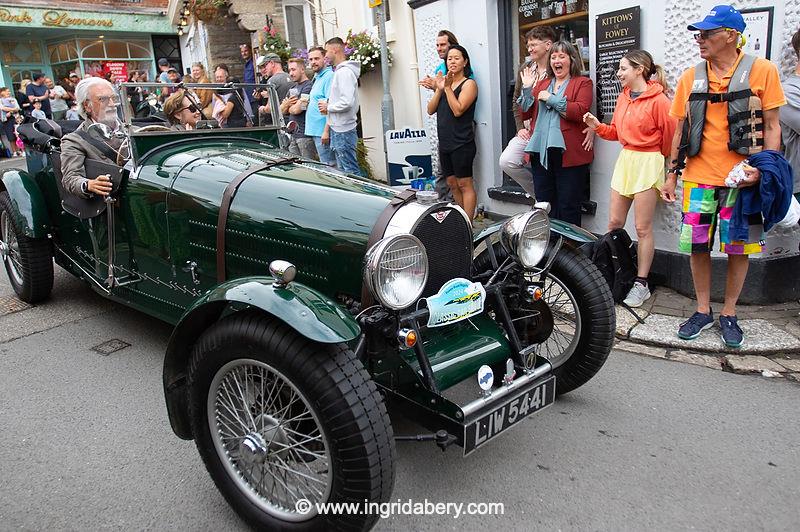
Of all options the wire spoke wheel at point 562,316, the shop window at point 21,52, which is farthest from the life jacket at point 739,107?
the shop window at point 21,52

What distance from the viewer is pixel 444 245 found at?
2.67 metres

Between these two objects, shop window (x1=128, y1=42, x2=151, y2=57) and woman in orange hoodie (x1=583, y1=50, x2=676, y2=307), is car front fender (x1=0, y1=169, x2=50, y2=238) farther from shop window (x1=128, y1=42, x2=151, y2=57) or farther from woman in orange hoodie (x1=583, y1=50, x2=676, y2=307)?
shop window (x1=128, y1=42, x2=151, y2=57)

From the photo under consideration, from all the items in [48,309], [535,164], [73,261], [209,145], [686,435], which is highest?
[209,145]

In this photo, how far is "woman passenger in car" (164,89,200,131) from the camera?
13.3 feet

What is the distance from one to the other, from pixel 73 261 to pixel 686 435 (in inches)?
158

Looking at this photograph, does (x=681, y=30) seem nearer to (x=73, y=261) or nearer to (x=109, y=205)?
(x=109, y=205)

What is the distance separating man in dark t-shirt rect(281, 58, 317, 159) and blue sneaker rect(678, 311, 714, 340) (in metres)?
5.35

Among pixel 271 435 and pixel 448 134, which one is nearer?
pixel 271 435

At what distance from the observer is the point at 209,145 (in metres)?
3.82

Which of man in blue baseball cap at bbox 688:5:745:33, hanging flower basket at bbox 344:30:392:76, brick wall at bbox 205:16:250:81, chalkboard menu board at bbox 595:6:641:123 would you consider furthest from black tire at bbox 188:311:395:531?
brick wall at bbox 205:16:250:81

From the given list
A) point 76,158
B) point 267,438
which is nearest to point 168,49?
point 76,158

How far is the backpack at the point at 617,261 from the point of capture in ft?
14.2

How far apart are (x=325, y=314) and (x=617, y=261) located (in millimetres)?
2929

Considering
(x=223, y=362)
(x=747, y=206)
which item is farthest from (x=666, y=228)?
(x=223, y=362)
